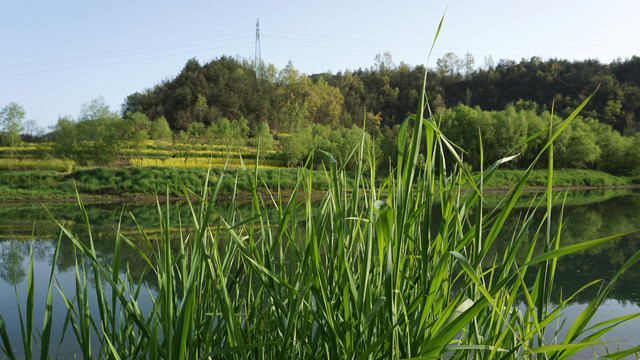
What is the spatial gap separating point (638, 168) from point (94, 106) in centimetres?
3370

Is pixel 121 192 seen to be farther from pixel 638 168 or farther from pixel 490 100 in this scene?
pixel 490 100

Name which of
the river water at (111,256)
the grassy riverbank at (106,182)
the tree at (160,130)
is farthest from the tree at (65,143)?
the river water at (111,256)

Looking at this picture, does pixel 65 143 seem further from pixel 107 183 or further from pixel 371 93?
pixel 371 93

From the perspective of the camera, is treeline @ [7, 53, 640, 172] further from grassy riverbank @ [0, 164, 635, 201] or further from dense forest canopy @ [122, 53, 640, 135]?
grassy riverbank @ [0, 164, 635, 201]

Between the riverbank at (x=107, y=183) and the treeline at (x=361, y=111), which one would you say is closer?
the riverbank at (x=107, y=183)

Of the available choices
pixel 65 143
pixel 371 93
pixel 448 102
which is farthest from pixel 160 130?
pixel 448 102

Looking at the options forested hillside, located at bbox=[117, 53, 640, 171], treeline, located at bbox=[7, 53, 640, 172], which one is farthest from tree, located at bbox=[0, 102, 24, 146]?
forested hillside, located at bbox=[117, 53, 640, 171]

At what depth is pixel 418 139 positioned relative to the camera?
689 mm

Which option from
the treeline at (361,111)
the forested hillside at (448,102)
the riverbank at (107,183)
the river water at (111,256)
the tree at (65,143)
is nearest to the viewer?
the river water at (111,256)

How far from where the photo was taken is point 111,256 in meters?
6.78

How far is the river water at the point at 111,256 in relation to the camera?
4285 millimetres

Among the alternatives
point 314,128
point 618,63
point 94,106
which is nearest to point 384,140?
point 314,128

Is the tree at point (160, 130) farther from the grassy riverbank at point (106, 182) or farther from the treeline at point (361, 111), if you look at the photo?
the grassy riverbank at point (106, 182)

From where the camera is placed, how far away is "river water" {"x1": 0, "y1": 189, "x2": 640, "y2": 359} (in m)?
4.29
